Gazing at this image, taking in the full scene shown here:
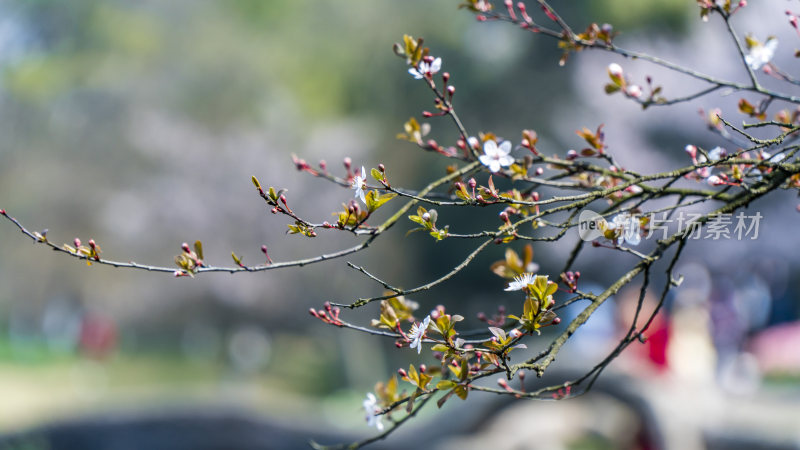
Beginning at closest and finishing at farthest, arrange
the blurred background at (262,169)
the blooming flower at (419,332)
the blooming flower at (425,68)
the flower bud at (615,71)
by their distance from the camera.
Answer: the blooming flower at (419,332) < the blooming flower at (425,68) < the flower bud at (615,71) < the blurred background at (262,169)

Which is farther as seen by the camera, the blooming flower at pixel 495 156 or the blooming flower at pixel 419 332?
the blooming flower at pixel 495 156

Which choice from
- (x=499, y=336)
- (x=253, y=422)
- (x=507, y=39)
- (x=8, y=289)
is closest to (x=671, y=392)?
(x=253, y=422)

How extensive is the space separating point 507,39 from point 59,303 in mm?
7869

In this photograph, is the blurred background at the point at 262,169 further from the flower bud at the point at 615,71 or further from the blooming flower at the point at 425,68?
the blooming flower at the point at 425,68

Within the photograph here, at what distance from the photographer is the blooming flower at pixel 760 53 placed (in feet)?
5.17

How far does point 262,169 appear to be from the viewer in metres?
11.5

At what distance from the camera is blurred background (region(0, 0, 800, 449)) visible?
377 inches

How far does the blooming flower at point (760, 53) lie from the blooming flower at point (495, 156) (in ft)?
2.10

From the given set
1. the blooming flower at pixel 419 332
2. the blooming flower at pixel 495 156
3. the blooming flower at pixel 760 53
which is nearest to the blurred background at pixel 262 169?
the blooming flower at pixel 760 53

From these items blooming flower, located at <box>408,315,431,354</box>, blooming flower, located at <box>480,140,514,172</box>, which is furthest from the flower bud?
blooming flower, located at <box>408,315,431,354</box>

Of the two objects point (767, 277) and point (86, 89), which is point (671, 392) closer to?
point (767, 277)

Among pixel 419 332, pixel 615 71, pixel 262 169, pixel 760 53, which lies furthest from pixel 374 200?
pixel 262 169

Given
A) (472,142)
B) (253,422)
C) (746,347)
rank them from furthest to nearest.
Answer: (746,347) → (253,422) → (472,142)

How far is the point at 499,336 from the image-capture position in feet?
3.93
